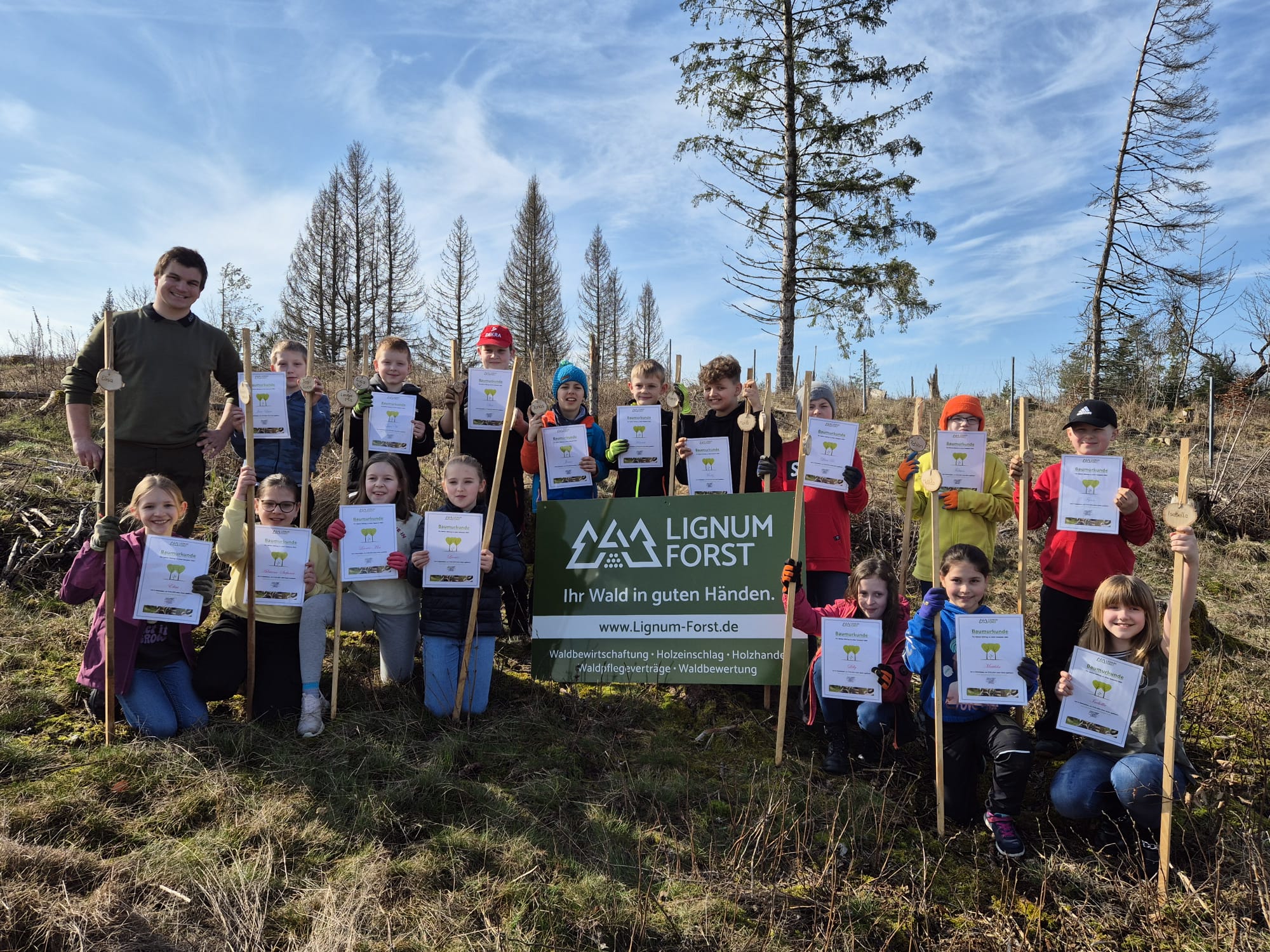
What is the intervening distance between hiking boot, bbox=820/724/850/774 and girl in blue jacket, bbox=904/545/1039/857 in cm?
49

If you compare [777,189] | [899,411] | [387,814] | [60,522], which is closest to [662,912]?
[387,814]

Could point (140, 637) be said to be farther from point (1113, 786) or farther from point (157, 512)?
point (1113, 786)

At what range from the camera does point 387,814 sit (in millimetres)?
3244

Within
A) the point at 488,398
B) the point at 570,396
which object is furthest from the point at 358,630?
the point at 570,396

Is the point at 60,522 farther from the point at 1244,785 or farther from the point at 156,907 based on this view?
the point at 1244,785

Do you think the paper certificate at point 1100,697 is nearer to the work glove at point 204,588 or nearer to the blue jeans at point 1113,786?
the blue jeans at point 1113,786

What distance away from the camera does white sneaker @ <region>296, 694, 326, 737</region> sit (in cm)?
393

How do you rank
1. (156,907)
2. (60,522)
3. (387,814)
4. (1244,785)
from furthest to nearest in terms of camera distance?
(60,522)
(1244,785)
(387,814)
(156,907)

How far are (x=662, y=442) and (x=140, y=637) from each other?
325 cm

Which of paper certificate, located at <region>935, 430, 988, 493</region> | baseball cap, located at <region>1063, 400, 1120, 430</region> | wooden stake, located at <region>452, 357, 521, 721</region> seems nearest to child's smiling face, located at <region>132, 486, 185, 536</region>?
wooden stake, located at <region>452, 357, 521, 721</region>

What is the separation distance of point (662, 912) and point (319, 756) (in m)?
1.98

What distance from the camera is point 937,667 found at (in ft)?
11.5

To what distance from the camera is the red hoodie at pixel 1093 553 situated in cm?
400

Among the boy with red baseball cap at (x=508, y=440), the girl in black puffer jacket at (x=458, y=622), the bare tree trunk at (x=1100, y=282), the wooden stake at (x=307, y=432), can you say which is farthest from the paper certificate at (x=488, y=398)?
the bare tree trunk at (x=1100, y=282)
